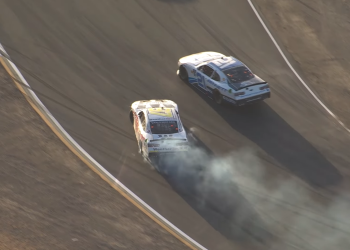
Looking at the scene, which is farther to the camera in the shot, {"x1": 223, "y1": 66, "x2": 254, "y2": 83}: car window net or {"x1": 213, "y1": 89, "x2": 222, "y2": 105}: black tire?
{"x1": 213, "y1": 89, "x2": 222, "y2": 105}: black tire

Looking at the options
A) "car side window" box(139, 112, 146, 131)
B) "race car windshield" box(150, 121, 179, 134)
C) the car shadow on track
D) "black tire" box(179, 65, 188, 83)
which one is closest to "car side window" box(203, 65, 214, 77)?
the car shadow on track

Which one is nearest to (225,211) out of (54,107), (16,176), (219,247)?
(219,247)

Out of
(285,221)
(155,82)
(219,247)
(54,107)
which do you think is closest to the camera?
(219,247)

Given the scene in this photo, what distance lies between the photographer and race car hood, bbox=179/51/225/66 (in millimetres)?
24312

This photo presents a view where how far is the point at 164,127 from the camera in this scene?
19203 millimetres

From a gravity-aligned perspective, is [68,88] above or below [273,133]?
above

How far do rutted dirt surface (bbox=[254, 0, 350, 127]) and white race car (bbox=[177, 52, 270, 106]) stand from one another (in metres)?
3.95

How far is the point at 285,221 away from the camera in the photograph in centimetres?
1753

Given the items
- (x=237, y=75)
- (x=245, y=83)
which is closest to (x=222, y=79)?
A: (x=237, y=75)

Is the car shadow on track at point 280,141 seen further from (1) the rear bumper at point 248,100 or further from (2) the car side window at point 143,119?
(2) the car side window at point 143,119

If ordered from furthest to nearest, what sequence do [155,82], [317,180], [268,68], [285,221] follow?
[268,68] < [155,82] < [317,180] < [285,221]

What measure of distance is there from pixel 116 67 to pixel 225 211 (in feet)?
32.9

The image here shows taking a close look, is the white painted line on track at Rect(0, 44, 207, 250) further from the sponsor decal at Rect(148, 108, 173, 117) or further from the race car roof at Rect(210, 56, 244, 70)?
the race car roof at Rect(210, 56, 244, 70)

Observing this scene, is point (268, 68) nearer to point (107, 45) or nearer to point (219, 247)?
point (107, 45)
